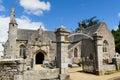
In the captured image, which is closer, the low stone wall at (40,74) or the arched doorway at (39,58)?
the low stone wall at (40,74)

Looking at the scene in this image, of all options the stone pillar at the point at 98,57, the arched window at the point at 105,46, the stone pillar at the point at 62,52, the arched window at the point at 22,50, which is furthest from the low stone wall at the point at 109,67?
the arched window at the point at 22,50

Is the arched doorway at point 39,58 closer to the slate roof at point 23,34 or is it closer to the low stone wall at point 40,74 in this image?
the slate roof at point 23,34

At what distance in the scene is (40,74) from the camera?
9.34 metres

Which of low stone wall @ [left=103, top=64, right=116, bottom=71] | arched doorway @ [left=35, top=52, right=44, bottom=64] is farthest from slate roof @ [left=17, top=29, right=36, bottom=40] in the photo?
low stone wall @ [left=103, top=64, right=116, bottom=71]

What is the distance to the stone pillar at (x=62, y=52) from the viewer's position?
10102 millimetres

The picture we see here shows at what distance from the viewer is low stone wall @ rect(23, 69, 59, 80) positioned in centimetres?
886

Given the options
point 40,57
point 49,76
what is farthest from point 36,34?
point 49,76

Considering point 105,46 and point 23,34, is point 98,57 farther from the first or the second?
point 23,34

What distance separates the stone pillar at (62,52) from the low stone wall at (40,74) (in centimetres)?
41

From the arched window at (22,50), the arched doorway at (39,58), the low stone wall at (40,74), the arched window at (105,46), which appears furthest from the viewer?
the arched doorway at (39,58)

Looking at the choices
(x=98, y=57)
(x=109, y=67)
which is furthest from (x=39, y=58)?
(x=98, y=57)

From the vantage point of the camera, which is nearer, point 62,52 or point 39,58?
point 62,52

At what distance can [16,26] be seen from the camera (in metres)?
33.1

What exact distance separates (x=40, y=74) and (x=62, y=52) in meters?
2.09
